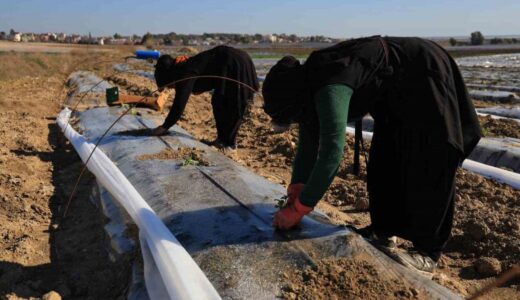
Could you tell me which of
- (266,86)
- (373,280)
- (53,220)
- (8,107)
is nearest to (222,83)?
(53,220)

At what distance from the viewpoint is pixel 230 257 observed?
7.39ft

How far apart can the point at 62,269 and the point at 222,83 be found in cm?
245

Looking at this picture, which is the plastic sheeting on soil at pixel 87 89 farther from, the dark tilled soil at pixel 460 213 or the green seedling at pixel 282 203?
the green seedling at pixel 282 203

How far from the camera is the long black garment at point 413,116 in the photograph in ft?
7.22

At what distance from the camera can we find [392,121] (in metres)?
2.39

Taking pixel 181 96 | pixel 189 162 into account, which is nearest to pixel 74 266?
pixel 189 162

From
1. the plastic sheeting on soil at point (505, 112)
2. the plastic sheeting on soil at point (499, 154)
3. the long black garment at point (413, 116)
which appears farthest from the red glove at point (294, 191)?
the plastic sheeting on soil at point (505, 112)

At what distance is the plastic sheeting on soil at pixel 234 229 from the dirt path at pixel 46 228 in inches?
19.0

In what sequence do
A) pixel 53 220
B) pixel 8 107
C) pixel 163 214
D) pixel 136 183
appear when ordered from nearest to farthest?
pixel 163 214, pixel 136 183, pixel 53 220, pixel 8 107

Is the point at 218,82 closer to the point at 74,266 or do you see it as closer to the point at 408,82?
the point at 74,266

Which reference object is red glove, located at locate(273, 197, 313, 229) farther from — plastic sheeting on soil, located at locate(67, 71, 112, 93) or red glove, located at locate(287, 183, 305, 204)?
plastic sheeting on soil, located at locate(67, 71, 112, 93)

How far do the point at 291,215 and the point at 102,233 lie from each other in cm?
171

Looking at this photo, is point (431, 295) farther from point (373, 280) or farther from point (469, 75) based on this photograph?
point (469, 75)

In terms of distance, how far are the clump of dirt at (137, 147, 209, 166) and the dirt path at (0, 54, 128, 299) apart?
64 cm
